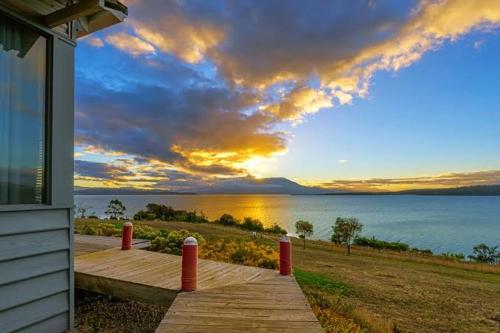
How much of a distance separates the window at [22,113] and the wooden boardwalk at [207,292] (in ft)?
6.04

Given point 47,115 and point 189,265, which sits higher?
point 47,115

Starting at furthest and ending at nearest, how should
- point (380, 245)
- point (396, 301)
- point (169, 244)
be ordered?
point (380, 245), point (396, 301), point (169, 244)

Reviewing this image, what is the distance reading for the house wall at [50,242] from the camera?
3.13 meters

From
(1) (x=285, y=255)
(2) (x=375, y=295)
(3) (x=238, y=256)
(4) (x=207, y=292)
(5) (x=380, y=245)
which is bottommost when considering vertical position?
(5) (x=380, y=245)

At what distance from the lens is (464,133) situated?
23062mm

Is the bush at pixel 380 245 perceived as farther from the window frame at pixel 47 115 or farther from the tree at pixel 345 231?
the window frame at pixel 47 115

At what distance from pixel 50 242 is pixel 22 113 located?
151 centimetres

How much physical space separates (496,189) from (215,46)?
24785 centimetres

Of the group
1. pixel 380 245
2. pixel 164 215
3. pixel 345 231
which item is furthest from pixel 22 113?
pixel 380 245

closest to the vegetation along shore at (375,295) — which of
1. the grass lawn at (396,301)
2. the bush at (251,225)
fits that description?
the grass lawn at (396,301)

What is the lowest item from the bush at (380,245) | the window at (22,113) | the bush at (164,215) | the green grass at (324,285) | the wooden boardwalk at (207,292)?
the bush at (380,245)

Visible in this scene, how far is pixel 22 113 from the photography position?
11.2ft

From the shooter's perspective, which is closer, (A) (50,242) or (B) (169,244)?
(A) (50,242)

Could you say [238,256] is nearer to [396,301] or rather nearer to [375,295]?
[375,295]
